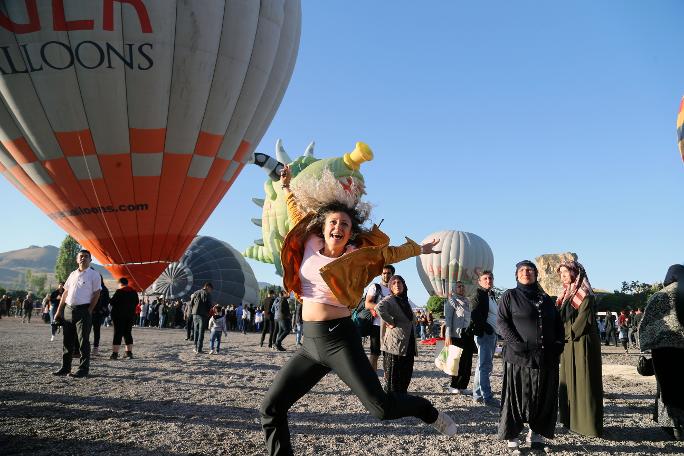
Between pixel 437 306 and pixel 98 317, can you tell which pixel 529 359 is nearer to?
pixel 98 317

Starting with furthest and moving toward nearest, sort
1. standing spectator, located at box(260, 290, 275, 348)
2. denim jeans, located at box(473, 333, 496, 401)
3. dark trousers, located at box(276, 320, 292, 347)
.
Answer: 1. standing spectator, located at box(260, 290, 275, 348)
2. dark trousers, located at box(276, 320, 292, 347)
3. denim jeans, located at box(473, 333, 496, 401)

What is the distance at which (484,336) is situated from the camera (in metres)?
7.40

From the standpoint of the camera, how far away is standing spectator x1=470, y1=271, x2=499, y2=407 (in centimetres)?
702

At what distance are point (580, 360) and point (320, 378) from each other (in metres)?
3.31

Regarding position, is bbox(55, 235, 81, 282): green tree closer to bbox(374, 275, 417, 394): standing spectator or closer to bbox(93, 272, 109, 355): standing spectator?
bbox(93, 272, 109, 355): standing spectator

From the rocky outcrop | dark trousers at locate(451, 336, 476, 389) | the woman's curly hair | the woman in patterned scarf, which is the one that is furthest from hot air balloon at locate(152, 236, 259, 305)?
the woman's curly hair

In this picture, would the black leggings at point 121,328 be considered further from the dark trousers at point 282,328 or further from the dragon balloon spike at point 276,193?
the dragon balloon spike at point 276,193

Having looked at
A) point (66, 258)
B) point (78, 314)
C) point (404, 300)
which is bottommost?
point (78, 314)

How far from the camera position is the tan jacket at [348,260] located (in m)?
3.43

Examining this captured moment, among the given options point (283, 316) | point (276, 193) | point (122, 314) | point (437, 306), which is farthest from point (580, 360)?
point (437, 306)

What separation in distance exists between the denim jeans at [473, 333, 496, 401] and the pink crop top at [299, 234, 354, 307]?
4.11m

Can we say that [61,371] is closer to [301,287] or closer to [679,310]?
[301,287]

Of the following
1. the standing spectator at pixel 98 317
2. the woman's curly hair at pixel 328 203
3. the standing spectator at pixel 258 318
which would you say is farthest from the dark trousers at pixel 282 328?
the standing spectator at pixel 258 318

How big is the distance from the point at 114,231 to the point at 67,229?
1677mm
